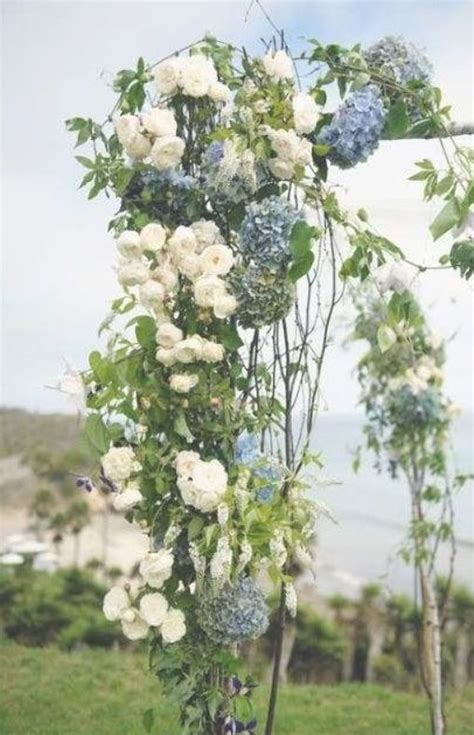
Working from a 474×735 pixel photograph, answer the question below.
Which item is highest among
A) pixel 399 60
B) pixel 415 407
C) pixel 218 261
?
pixel 399 60

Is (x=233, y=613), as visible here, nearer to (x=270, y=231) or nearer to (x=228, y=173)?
(x=270, y=231)

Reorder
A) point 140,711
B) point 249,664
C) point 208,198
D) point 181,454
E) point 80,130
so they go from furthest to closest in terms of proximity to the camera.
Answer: point 249,664
point 140,711
point 80,130
point 208,198
point 181,454

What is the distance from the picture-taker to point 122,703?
4.54 metres

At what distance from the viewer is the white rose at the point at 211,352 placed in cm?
197

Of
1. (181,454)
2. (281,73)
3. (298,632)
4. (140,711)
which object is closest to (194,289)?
(181,454)

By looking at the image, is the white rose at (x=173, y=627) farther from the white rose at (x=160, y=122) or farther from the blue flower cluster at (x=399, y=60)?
the blue flower cluster at (x=399, y=60)

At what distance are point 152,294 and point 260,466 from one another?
1.24 ft

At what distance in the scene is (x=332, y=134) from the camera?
2094 mm

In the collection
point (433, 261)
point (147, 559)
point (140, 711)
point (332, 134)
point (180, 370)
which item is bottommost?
point (140, 711)

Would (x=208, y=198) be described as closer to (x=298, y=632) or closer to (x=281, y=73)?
(x=281, y=73)

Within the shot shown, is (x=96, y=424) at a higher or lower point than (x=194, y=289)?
lower

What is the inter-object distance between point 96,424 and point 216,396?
0.23m

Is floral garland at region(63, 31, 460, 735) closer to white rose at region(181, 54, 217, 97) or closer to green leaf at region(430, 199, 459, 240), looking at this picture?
white rose at region(181, 54, 217, 97)

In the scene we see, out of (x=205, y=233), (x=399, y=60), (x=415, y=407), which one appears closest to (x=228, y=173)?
(x=205, y=233)
